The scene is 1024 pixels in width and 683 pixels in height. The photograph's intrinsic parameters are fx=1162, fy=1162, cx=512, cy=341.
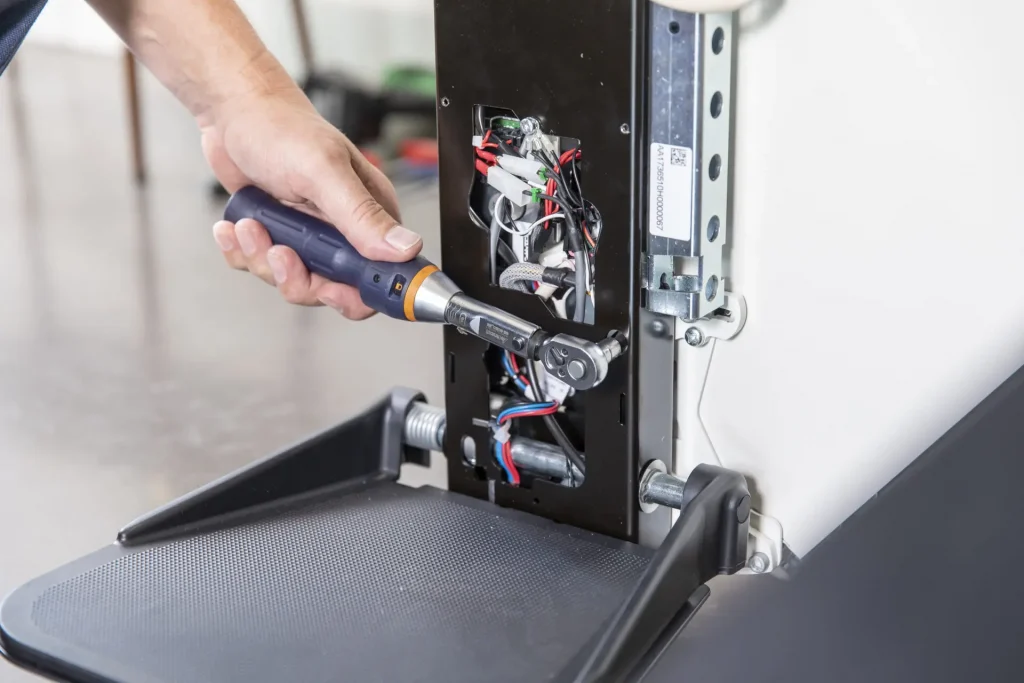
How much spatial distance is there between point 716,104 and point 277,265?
1.49 ft

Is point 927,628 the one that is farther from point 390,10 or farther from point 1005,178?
point 390,10

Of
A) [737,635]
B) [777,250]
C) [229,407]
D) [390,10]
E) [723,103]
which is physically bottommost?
[229,407]

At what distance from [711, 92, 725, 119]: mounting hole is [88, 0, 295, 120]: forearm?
0.50 meters

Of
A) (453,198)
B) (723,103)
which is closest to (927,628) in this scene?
(723,103)

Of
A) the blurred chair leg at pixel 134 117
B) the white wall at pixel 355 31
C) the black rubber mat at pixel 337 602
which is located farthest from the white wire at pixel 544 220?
the white wall at pixel 355 31

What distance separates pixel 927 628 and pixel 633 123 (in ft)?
1.31

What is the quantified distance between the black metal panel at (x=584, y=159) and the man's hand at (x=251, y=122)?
0.50 feet

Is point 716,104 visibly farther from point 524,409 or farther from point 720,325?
point 524,409

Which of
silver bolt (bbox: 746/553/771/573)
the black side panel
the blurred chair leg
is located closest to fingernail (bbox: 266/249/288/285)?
silver bolt (bbox: 746/553/771/573)

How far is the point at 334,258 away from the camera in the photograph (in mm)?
1022

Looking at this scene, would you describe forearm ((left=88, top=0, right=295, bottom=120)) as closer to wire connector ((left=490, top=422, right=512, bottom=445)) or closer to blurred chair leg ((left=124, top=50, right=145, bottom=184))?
wire connector ((left=490, top=422, right=512, bottom=445))

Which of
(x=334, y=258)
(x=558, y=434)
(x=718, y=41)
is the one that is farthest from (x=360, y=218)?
(x=718, y=41)

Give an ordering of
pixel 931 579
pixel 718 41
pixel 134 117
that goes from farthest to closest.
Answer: pixel 134 117 → pixel 718 41 → pixel 931 579

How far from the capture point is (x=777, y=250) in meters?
0.87
